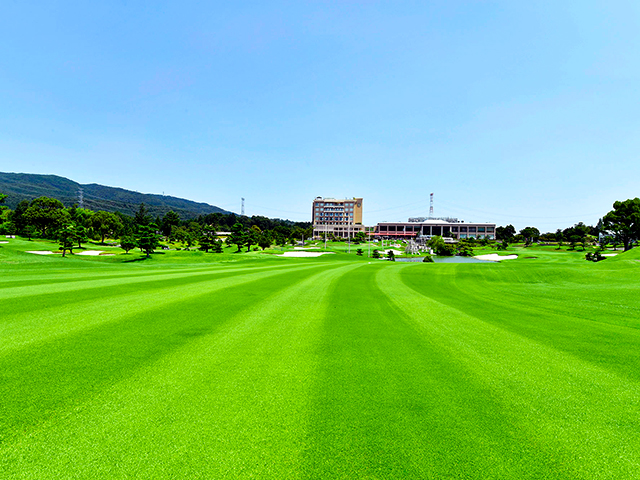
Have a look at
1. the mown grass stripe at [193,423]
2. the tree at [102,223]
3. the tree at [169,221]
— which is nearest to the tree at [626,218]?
the mown grass stripe at [193,423]

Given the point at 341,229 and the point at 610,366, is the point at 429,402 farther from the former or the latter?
the point at 341,229

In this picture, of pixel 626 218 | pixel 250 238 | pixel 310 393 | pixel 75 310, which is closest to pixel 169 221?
pixel 250 238

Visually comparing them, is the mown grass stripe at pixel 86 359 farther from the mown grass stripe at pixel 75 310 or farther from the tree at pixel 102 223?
the tree at pixel 102 223

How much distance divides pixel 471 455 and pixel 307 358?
10.9 feet

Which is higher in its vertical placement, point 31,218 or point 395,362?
point 31,218

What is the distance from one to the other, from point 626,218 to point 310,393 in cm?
7713

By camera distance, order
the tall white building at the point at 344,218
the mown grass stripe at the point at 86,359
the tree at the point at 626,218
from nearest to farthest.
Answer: the mown grass stripe at the point at 86,359 → the tree at the point at 626,218 → the tall white building at the point at 344,218

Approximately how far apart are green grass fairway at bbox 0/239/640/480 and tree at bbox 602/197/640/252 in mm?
64513

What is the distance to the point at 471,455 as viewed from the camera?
126 inches

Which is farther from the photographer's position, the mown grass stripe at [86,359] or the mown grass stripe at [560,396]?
the mown grass stripe at [86,359]

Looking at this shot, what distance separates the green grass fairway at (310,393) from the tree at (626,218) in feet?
212

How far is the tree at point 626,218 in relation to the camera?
52688 millimetres

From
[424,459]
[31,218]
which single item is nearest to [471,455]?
[424,459]

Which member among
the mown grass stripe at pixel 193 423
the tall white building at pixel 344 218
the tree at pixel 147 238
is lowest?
the mown grass stripe at pixel 193 423
